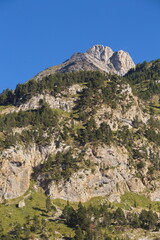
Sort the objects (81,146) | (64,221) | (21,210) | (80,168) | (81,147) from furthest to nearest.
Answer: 1. (81,146)
2. (81,147)
3. (80,168)
4. (21,210)
5. (64,221)

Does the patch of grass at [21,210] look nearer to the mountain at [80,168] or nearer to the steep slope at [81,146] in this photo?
the mountain at [80,168]

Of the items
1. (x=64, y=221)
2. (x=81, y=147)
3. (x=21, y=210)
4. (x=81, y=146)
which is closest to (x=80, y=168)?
(x=81, y=147)

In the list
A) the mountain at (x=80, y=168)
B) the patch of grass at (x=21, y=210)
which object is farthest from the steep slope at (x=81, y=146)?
the patch of grass at (x=21, y=210)

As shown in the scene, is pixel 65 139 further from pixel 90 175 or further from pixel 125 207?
pixel 125 207

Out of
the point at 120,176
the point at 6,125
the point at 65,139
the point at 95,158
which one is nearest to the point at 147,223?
the point at 120,176

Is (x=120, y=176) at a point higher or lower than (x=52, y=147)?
lower

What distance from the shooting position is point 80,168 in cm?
12431

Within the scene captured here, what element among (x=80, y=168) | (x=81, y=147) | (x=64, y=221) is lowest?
(x=64, y=221)

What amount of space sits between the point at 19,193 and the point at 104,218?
134 feet

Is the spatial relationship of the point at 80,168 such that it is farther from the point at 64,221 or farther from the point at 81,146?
the point at 64,221

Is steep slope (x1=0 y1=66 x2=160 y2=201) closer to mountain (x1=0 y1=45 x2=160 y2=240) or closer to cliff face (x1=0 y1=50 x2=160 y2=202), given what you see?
cliff face (x1=0 y1=50 x2=160 y2=202)

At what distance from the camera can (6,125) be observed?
13362 cm

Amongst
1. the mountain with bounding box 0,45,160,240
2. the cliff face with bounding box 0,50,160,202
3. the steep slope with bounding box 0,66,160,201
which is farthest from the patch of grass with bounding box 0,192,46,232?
the steep slope with bounding box 0,66,160,201

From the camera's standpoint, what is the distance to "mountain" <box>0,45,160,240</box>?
92938 millimetres
